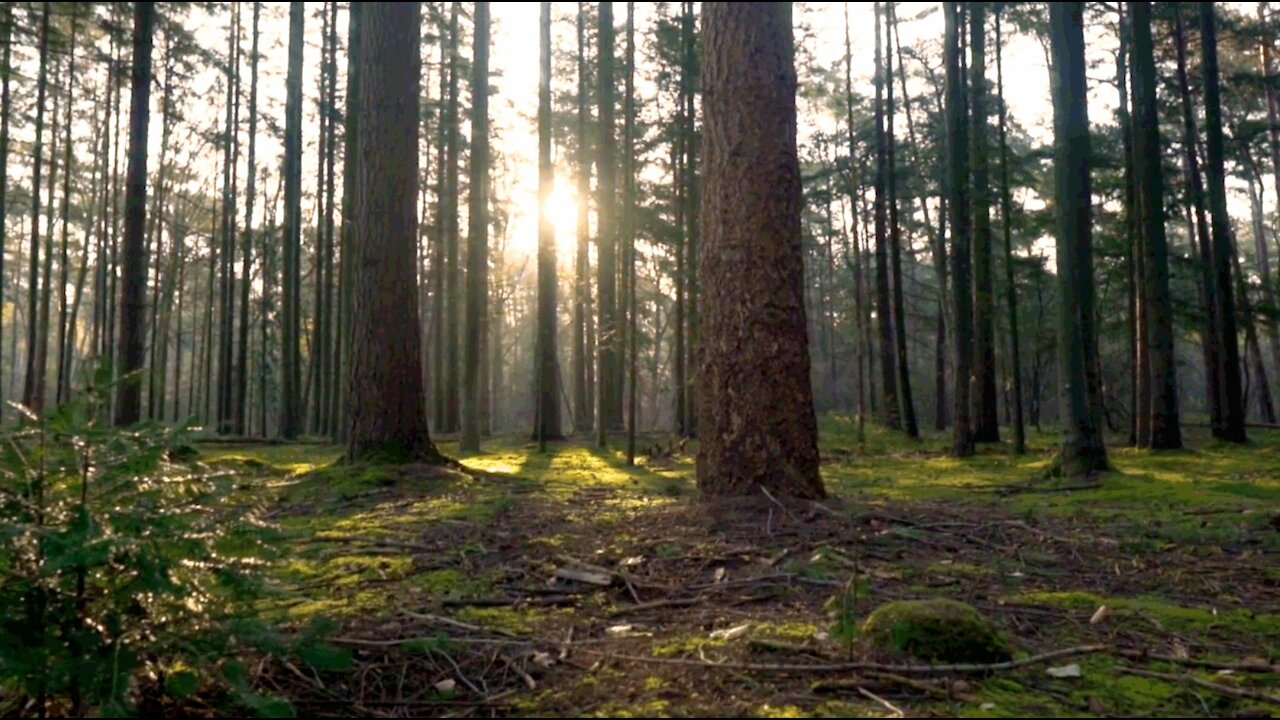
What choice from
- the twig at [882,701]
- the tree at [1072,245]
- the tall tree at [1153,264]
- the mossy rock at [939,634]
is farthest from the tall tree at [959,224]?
the twig at [882,701]

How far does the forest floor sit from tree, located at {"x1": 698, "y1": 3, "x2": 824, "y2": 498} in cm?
44

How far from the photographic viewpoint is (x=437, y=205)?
2812 centimetres

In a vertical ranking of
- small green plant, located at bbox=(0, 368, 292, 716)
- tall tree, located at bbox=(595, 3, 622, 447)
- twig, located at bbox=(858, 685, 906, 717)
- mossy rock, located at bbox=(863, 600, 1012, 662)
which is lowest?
twig, located at bbox=(858, 685, 906, 717)

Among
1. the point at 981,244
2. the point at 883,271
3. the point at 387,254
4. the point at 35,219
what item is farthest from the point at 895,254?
the point at 35,219

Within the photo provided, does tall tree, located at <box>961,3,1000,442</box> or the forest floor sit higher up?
tall tree, located at <box>961,3,1000,442</box>

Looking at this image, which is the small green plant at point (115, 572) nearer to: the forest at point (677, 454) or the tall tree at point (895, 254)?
the forest at point (677, 454)

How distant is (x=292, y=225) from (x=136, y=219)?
269 inches

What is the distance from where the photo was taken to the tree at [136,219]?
1703 cm

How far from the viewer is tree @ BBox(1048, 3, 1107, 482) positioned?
11.0 meters

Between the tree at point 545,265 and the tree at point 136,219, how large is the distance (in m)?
7.50

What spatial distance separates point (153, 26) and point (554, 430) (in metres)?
11.6

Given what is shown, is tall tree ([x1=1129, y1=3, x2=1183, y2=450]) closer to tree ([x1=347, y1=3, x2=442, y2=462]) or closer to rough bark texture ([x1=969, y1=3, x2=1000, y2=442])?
rough bark texture ([x1=969, y1=3, x2=1000, y2=442])

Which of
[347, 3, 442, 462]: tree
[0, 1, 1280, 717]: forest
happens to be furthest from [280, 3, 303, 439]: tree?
[347, 3, 442, 462]: tree

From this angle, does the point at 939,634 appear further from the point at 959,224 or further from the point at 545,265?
the point at 545,265
